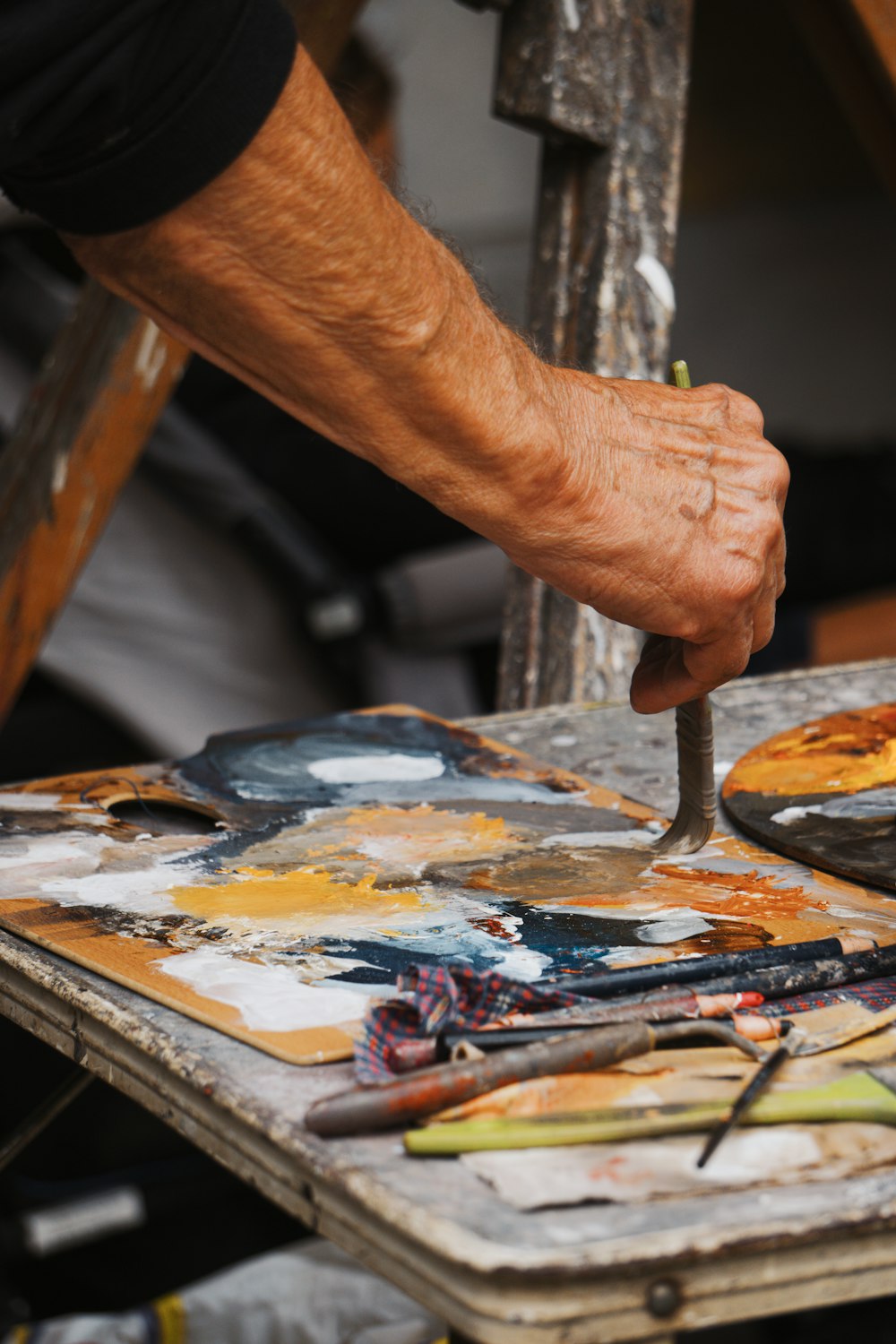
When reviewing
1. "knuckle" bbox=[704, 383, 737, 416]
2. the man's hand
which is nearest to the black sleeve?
the man's hand

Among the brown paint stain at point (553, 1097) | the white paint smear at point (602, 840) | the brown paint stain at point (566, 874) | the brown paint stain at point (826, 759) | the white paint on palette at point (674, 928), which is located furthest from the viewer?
the brown paint stain at point (826, 759)

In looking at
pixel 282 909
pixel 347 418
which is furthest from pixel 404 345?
pixel 282 909

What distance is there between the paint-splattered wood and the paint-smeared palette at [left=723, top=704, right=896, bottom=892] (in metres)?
0.95

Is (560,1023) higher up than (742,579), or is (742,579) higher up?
(742,579)

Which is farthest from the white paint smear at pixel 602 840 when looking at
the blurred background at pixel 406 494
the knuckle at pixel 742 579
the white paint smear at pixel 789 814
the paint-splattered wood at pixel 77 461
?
the blurred background at pixel 406 494

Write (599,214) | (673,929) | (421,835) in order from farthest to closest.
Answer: (599,214), (421,835), (673,929)

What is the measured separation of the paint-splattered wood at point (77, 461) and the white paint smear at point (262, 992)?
41.9 inches

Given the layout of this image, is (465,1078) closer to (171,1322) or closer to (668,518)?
(668,518)

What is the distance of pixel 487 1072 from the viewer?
69cm

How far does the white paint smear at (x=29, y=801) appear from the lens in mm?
1195

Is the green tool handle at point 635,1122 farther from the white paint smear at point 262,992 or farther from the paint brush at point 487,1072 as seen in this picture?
the white paint smear at point 262,992

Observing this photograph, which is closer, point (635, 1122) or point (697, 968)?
point (635, 1122)

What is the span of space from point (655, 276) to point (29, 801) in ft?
3.33

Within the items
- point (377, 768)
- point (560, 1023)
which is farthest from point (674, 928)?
point (377, 768)
